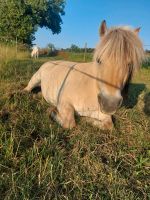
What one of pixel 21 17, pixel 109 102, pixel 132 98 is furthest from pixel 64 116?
pixel 21 17

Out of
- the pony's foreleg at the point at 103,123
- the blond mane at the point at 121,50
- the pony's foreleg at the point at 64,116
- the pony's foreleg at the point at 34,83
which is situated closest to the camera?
the blond mane at the point at 121,50

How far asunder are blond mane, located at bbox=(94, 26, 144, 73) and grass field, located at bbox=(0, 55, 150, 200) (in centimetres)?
88

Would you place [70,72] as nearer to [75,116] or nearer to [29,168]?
[75,116]

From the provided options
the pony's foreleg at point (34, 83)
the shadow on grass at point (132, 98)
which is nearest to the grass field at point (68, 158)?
the shadow on grass at point (132, 98)

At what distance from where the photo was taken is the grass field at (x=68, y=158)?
9.09ft

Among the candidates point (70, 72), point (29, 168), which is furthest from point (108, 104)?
point (70, 72)

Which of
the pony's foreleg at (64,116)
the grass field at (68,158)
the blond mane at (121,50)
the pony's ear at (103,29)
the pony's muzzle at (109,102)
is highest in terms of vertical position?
the pony's ear at (103,29)

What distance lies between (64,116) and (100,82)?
29.6 inches

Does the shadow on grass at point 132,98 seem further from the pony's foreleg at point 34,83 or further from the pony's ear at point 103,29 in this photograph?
the pony's foreleg at point 34,83

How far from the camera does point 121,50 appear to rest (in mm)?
3807

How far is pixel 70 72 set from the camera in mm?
5285

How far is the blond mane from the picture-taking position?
378 centimetres

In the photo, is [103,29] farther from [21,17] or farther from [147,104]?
[21,17]

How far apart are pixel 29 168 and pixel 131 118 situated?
2.22m
